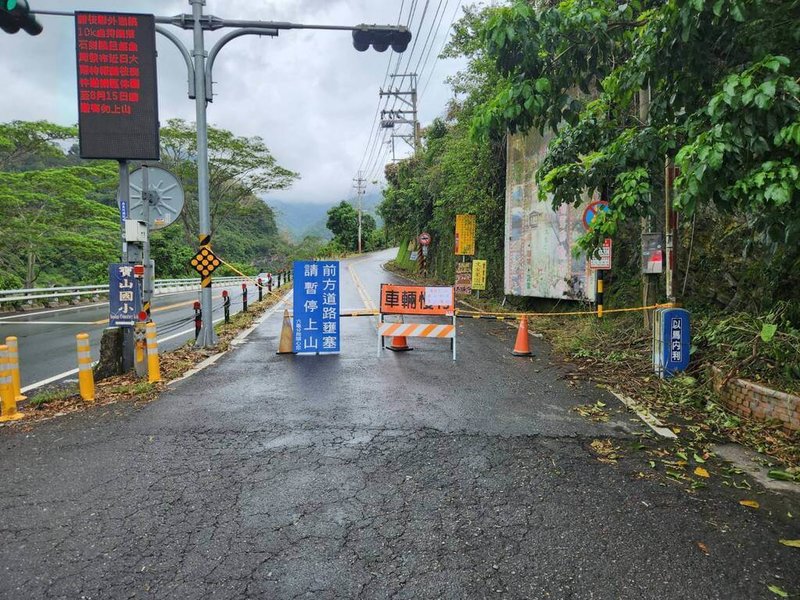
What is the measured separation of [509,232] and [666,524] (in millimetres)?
13662

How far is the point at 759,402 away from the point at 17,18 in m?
10.2

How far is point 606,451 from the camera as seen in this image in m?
4.78

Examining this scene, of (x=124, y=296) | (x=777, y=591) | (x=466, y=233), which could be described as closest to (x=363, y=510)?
(x=777, y=591)

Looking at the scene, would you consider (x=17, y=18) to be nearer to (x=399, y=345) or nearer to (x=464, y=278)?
(x=399, y=345)

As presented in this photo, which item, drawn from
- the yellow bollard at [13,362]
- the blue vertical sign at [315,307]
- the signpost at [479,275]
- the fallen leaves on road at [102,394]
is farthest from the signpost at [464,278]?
the yellow bollard at [13,362]

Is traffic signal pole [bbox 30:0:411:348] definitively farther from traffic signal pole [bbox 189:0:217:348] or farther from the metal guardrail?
the metal guardrail

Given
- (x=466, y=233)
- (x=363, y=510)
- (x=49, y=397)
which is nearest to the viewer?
(x=363, y=510)

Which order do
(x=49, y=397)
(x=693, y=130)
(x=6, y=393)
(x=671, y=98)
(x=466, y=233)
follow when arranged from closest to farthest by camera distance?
(x=693, y=130), (x=671, y=98), (x=6, y=393), (x=49, y=397), (x=466, y=233)

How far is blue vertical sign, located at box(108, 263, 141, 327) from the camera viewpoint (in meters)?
7.48

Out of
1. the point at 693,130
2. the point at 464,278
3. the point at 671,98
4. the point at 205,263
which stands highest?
the point at 671,98

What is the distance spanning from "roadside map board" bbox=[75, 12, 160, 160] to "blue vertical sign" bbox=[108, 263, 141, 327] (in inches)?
68.2

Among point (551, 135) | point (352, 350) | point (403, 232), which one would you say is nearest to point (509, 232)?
point (551, 135)

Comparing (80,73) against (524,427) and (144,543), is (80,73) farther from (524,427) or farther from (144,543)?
(524,427)

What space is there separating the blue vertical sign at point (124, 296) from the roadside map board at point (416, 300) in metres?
Answer: 4.21
